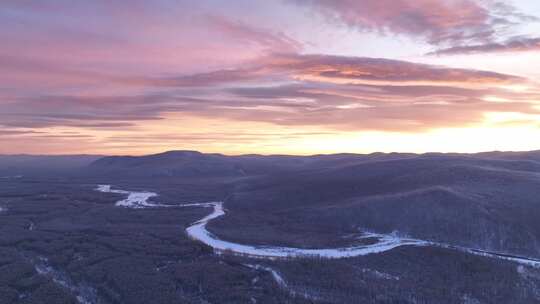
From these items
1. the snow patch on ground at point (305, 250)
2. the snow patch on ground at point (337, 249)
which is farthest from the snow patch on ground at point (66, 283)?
the snow patch on ground at point (305, 250)

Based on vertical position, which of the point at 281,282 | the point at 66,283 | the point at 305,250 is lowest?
the point at 66,283

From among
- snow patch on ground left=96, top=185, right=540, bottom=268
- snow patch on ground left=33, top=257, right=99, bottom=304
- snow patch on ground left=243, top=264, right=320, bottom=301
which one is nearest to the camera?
snow patch on ground left=33, top=257, right=99, bottom=304

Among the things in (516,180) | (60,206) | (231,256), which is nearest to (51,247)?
(231,256)

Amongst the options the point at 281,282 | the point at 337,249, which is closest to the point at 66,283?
the point at 281,282

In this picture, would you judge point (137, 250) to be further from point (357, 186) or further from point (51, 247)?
point (357, 186)

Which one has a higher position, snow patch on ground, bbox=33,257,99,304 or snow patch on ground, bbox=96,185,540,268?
snow patch on ground, bbox=96,185,540,268

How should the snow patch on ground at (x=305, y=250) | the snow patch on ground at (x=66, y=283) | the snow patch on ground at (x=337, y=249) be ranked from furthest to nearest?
the snow patch on ground at (x=305, y=250)
the snow patch on ground at (x=337, y=249)
the snow patch on ground at (x=66, y=283)

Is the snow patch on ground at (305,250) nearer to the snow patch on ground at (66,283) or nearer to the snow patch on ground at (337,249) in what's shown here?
the snow patch on ground at (337,249)

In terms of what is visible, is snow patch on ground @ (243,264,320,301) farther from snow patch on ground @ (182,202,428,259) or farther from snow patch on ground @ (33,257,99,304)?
snow patch on ground @ (33,257,99,304)

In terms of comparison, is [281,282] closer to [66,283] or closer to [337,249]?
[337,249]

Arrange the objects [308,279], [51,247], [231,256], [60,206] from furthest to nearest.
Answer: [60,206] → [51,247] → [231,256] → [308,279]

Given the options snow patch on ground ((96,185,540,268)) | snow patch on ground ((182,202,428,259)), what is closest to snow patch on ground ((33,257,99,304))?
snow patch on ground ((96,185,540,268))
